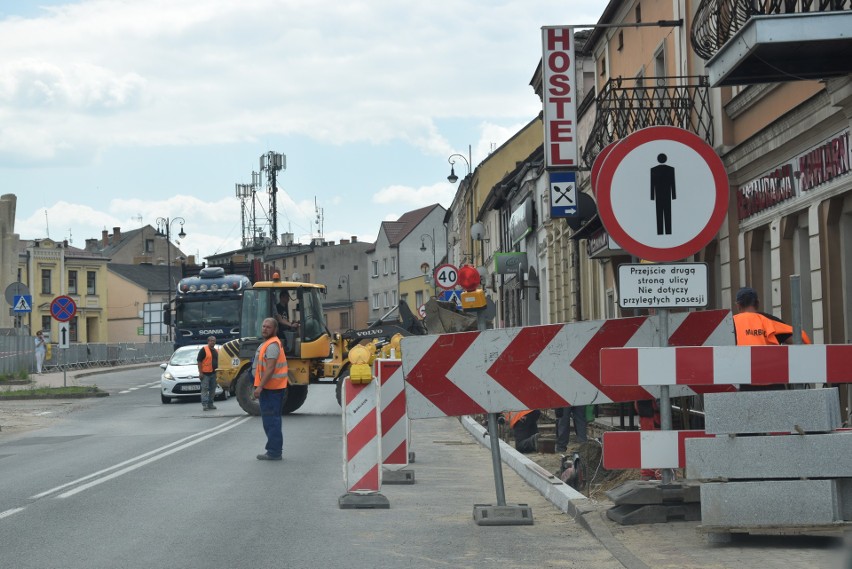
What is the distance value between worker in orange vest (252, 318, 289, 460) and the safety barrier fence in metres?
Answer: 30.9

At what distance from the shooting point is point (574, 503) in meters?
9.86

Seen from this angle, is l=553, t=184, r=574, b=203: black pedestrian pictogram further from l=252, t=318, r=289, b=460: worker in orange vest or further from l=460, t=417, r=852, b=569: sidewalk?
l=460, t=417, r=852, b=569: sidewalk

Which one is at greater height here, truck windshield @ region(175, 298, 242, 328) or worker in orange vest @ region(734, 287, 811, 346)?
truck windshield @ region(175, 298, 242, 328)

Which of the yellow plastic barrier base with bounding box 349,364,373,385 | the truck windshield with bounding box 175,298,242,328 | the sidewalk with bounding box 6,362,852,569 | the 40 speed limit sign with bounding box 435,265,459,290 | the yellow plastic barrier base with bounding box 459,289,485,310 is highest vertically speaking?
the 40 speed limit sign with bounding box 435,265,459,290

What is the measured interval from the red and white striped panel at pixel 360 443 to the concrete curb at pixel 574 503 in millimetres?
1626

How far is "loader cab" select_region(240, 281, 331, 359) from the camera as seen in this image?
87.5 ft

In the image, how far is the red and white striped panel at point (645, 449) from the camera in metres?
8.16

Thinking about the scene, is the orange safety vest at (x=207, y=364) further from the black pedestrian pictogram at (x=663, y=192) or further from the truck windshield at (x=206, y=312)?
the black pedestrian pictogram at (x=663, y=192)

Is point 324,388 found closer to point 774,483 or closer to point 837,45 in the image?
point 837,45

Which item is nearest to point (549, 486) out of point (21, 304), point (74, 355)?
point (21, 304)

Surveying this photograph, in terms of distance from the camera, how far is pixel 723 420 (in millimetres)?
7715

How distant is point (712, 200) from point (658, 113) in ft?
37.4

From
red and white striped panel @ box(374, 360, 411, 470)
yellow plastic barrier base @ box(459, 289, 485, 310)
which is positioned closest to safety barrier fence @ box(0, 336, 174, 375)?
red and white striped panel @ box(374, 360, 411, 470)

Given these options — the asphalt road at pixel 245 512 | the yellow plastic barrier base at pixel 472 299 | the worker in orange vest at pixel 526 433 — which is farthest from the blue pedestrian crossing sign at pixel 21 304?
A: the yellow plastic barrier base at pixel 472 299
